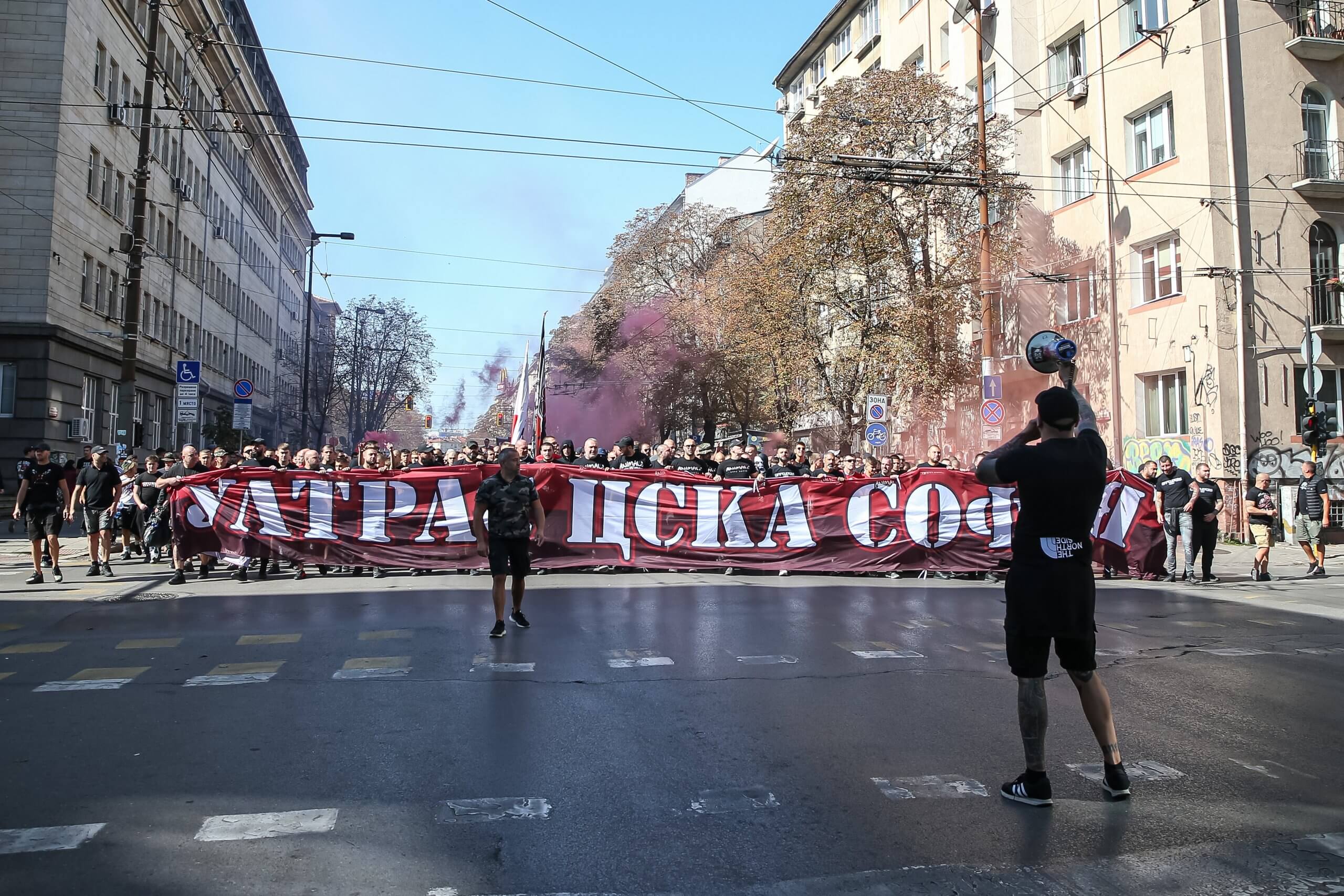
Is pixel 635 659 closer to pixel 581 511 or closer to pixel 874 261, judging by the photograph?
pixel 581 511

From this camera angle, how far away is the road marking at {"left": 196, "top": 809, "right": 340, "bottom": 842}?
4125 millimetres

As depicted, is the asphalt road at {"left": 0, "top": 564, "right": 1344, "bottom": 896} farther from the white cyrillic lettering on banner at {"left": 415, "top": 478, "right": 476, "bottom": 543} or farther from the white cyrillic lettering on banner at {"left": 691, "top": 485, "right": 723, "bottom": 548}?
the white cyrillic lettering on banner at {"left": 691, "top": 485, "right": 723, "bottom": 548}

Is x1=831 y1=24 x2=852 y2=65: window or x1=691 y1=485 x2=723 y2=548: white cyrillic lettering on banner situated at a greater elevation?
x1=831 y1=24 x2=852 y2=65: window

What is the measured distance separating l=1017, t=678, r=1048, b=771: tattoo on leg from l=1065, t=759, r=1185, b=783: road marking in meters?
0.50

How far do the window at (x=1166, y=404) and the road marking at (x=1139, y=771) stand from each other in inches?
803

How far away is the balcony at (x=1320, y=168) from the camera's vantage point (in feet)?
75.5

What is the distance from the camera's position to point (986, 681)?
7.30 metres

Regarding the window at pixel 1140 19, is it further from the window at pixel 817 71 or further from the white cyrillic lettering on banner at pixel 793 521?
the window at pixel 817 71

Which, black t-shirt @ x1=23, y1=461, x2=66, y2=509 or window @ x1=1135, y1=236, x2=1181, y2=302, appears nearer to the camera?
black t-shirt @ x1=23, y1=461, x2=66, y2=509

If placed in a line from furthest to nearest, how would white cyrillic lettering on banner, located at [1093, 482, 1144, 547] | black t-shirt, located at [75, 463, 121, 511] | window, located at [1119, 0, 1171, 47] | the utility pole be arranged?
window, located at [1119, 0, 1171, 47] < the utility pole < white cyrillic lettering on banner, located at [1093, 482, 1144, 547] < black t-shirt, located at [75, 463, 121, 511]

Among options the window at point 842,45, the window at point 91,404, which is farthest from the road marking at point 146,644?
the window at point 842,45

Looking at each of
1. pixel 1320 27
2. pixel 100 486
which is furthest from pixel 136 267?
pixel 1320 27

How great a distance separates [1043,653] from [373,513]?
11.5m

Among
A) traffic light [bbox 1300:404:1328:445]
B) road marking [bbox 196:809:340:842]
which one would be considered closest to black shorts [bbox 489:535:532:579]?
road marking [bbox 196:809:340:842]
